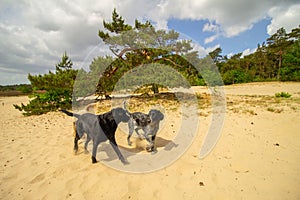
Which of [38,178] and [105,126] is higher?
[105,126]

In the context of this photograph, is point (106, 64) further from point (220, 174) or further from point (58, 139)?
point (220, 174)

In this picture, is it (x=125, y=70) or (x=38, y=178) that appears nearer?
(x=38, y=178)

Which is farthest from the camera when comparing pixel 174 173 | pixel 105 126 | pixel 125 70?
pixel 125 70

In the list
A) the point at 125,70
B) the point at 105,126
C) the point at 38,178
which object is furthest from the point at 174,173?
the point at 125,70

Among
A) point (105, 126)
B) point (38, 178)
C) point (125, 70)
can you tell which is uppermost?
point (125, 70)

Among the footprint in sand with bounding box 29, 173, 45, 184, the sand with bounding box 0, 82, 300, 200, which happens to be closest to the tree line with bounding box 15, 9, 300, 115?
the sand with bounding box 0, 82, 300, 200

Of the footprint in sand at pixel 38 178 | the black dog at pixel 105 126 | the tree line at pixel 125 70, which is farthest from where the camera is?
the tree line at pixel 125 70

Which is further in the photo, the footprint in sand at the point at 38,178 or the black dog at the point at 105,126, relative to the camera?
the black dog at the point at 105,126

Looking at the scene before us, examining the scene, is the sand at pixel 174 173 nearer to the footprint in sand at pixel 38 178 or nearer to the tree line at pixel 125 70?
the footprint in sand at pixel 38 178

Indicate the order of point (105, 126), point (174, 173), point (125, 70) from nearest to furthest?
point (174, 173) < point (105, 126) < point (125, 70)

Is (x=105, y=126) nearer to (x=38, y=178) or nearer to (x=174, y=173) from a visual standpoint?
(x=38, y=178)

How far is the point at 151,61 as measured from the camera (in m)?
12.0

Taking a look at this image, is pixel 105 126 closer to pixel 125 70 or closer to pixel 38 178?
pixel 38 178

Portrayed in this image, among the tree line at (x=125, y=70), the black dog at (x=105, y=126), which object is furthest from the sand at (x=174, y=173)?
the tree line at (x=125, y=70)
